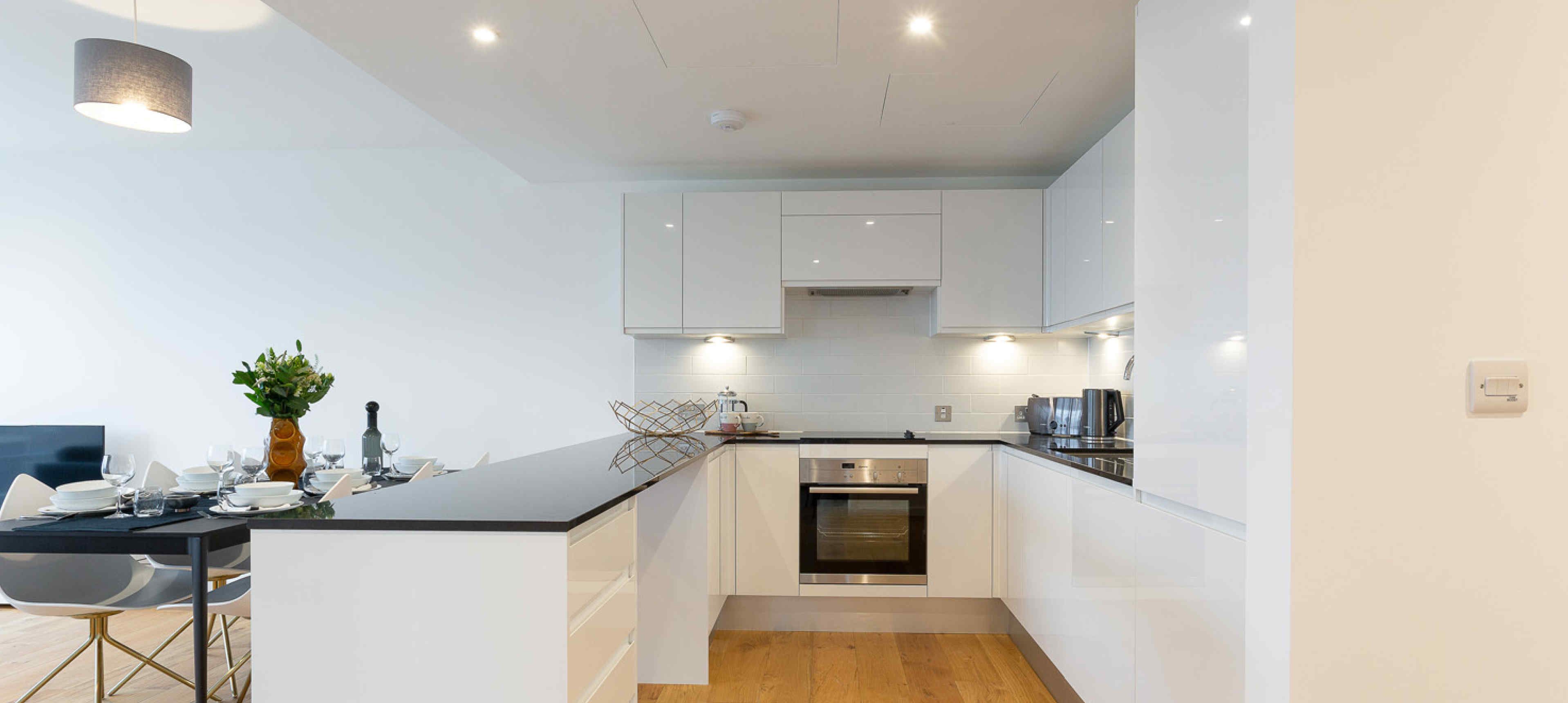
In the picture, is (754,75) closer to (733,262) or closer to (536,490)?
(733,262)

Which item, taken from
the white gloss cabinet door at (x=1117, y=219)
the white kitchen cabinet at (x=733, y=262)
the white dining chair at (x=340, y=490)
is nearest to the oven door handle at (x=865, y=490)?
the white kitchen cabinet at (x=733, y=262)

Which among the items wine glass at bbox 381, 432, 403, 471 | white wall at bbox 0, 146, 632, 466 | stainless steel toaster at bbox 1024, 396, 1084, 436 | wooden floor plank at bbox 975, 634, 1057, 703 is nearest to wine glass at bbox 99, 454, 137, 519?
wine glass at bbox 381, 432, 403, 471

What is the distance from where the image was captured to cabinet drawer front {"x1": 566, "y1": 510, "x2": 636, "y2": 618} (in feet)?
4.71

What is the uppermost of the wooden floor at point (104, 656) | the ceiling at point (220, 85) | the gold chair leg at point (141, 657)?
the ceiling at point (220, 85)

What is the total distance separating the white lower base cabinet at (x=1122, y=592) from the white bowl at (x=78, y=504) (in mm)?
2998

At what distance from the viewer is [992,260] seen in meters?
3.75

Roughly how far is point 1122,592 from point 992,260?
6.35ft

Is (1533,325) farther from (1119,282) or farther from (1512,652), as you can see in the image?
(1119,282)

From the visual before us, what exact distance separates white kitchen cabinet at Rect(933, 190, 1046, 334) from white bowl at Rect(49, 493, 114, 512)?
3229mm

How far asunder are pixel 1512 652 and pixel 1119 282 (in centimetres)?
156

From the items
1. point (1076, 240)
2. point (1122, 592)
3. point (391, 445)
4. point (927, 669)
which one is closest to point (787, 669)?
point (927, 669)

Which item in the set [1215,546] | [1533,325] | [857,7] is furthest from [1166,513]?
[857,7]

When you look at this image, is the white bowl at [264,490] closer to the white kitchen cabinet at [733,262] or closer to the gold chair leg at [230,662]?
the gold chair leg at [230,662]

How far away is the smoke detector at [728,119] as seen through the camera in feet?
10.00
